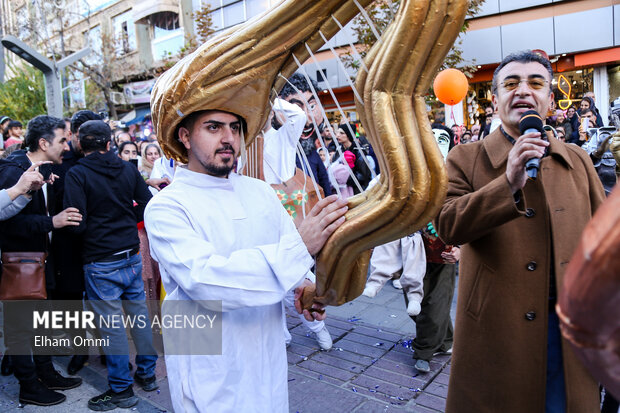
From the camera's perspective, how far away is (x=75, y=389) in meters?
3.49

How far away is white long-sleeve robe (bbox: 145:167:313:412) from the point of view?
134 centimetres

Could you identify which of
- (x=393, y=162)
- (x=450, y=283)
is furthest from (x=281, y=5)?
(x=450, y=283)

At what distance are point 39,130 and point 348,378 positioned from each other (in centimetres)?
310

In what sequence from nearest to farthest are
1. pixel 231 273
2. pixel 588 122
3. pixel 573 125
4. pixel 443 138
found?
pixel 231 273 → pixel 443 138 → pixel 588 122 → pixel 573 125

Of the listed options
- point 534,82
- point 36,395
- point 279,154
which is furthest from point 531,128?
point 36,395

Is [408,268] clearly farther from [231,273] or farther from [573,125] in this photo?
[573,125]

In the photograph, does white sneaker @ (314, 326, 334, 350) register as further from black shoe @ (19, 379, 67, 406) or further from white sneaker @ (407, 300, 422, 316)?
black shoe @ (19, 379, 67, 406)

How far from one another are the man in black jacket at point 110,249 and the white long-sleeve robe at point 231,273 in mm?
1873

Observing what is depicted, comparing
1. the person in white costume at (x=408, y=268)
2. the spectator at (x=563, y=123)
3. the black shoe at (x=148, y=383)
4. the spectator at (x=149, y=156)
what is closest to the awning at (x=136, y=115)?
the spectator at (x=149, y=156)

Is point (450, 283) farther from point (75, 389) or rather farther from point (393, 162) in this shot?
point (75, 389)

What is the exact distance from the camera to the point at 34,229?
3.20m

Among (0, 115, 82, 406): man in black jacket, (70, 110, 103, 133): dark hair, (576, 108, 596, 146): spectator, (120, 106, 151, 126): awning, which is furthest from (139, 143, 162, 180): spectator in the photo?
(120, 106, 151, 126): awning

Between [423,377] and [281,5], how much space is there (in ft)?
10.2

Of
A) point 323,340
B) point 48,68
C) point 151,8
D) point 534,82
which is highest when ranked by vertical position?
point 151,8
